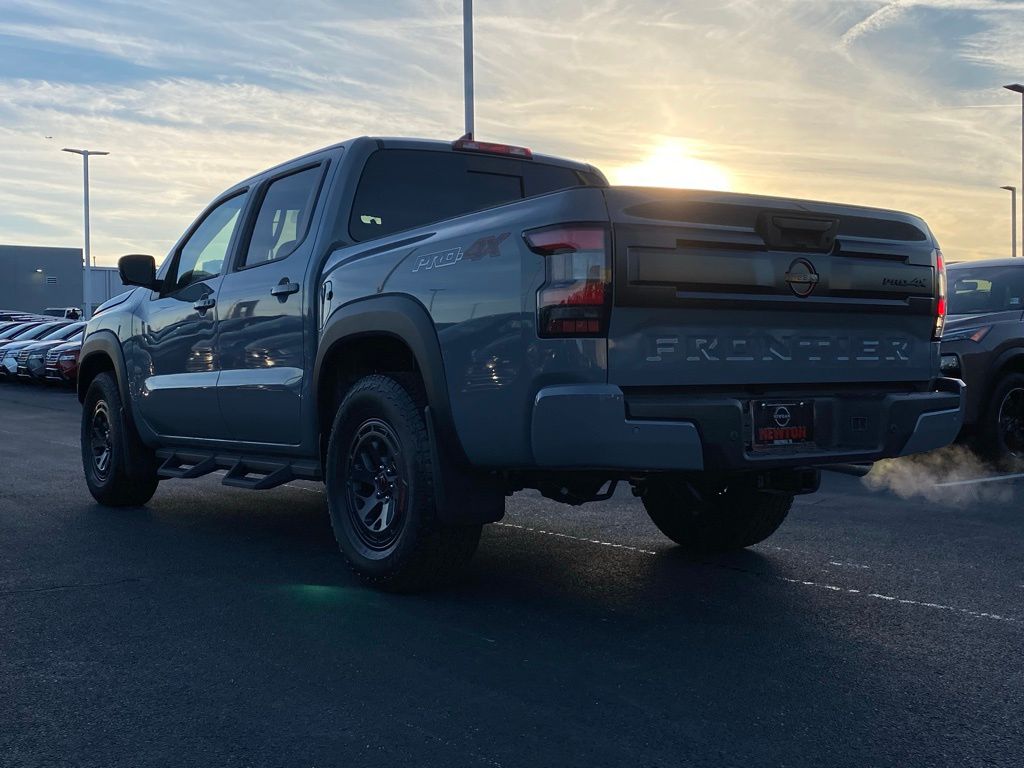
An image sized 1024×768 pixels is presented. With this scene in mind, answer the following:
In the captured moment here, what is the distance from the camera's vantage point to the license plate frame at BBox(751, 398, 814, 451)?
458 cm

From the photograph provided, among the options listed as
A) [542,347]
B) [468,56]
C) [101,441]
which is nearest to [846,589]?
[542,347]

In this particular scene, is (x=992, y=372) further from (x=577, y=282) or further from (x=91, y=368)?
(x=91, y=368)

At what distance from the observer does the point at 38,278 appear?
93312 millimetres

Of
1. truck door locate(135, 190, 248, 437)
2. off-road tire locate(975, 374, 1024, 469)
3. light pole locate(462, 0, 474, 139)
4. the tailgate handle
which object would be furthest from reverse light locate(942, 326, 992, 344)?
light pole locate(462, 0, 474, 139)

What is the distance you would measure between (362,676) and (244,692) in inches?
15.7

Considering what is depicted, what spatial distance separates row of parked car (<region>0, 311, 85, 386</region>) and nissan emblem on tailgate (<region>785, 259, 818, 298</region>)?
1995 cm

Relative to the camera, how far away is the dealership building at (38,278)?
92.2 metres

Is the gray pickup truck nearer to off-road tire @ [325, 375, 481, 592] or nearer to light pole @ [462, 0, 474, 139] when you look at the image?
off-road tire @ [325, 375, 481, 592]

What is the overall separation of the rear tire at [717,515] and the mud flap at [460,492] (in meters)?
1.15

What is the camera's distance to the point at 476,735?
11.3 ft

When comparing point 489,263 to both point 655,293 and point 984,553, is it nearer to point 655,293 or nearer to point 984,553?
point 655,293

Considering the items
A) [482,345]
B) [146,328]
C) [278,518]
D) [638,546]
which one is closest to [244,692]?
[482,345]

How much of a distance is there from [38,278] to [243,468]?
94.3 m

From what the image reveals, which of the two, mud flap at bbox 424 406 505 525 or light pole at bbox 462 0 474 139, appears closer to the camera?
mud flap at bbox 424 406 505 525
